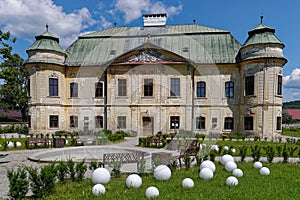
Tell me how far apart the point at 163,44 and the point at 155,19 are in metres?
5.27

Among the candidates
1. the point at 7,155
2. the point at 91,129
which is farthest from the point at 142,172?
the point at 91,129

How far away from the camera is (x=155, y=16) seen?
2953cm

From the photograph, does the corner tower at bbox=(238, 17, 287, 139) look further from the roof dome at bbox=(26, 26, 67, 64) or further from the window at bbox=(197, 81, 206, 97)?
the roof dome at bbox=(26, 26, 67, 64)

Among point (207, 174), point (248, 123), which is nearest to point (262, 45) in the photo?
point (248, 123)

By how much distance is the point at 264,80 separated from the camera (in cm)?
2161

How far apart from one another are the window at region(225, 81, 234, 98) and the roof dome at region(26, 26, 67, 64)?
58.4ft

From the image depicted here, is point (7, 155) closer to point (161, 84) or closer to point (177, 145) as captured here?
point (177, 145)

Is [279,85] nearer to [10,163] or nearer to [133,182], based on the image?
[133,182]

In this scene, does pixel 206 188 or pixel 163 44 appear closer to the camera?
pixel 206 188

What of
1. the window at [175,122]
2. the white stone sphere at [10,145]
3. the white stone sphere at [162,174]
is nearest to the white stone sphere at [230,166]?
the white stone sphere at [162,174]

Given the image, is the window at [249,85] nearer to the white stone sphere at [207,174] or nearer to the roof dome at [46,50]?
the white stone sphere at [207,174]

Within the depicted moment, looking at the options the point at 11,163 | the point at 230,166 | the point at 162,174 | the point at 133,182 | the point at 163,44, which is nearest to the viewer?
the point at 133,182

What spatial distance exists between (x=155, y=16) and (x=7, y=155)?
23164 millimetres

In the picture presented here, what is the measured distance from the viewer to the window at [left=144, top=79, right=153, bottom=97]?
24688 mm
